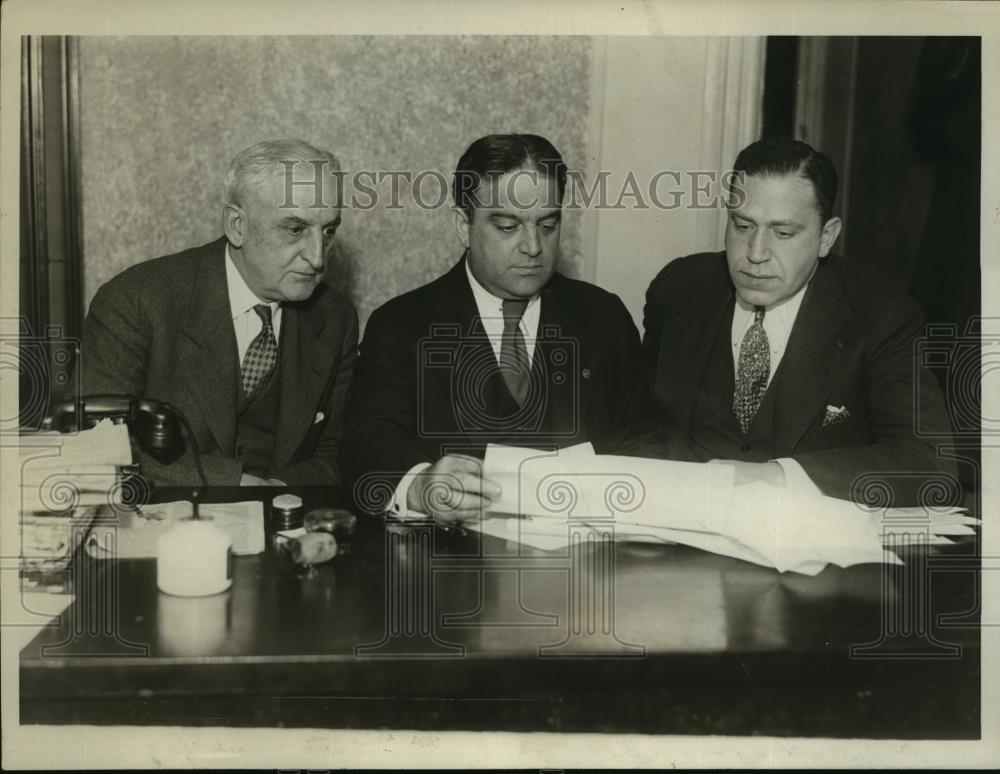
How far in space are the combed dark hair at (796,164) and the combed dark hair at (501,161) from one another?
0.42m

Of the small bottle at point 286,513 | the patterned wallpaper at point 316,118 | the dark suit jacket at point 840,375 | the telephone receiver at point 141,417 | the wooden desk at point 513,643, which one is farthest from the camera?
the patterned wallpaper at point 316,118

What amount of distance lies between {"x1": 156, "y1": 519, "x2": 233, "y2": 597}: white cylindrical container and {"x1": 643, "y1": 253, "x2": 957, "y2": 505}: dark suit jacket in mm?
1129

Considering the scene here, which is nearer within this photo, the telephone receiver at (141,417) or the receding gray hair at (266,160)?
the telephone receiver at (141,417)

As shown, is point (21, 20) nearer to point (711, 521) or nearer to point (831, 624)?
point (711, 521)

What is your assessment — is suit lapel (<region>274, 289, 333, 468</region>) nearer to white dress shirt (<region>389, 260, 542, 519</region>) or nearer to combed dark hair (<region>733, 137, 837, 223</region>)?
white dress shirt (<region>389, 260, 542, 519</region>)

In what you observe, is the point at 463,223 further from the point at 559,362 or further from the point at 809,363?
the point at 809,363

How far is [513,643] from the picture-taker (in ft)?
4.36

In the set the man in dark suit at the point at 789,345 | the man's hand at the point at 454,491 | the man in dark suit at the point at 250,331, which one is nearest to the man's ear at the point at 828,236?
the man in dark suit at the point at 789,345

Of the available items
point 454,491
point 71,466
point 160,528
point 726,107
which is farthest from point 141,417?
point 726,107

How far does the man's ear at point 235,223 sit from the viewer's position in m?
2.18

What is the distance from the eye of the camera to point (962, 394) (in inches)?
78.9

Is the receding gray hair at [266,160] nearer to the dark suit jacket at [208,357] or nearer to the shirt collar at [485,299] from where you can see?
the dark suit jacket at [208,357]

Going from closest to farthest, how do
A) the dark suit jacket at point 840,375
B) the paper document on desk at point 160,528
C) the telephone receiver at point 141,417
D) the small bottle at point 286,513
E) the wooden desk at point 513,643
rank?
1. the wooden desk at point 513,643
2. the paper document on desk at point 160,528
3. the small bottle at point 286,513
4. the telephone receiver at point 141,417
5. the dark suit jacket at point 840,375

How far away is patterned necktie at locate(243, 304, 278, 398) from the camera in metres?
2.21
